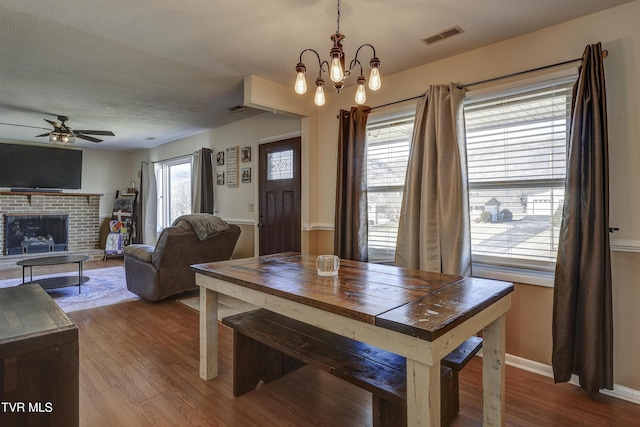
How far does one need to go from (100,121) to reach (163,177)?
1.88 meters

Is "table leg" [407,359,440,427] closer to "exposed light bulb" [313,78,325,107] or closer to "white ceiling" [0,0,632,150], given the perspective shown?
"exposed light bulb" [313,78,325,107]

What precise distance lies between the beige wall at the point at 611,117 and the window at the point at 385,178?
32cm

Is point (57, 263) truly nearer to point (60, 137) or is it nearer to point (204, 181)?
point (60, 137)

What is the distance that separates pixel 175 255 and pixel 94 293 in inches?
55.6

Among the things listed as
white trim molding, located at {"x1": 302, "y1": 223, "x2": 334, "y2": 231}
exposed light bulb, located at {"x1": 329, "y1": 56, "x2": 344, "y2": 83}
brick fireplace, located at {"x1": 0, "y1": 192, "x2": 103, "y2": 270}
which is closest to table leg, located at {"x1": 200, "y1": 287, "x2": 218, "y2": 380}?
exposed light bulb, located at {"x1": 329, "y1": 56, "x2": 344, "y2": 83}

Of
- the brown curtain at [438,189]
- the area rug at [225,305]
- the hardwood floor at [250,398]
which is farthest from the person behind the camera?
the area rug at [225,305]

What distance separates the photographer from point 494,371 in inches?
63.2

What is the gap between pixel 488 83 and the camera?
2.52 meters

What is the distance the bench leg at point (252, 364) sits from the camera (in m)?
1.99

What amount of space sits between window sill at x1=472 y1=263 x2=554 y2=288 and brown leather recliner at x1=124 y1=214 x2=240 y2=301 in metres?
2.66

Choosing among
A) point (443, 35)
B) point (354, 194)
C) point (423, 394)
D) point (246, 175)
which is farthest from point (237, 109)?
point (423, 394)

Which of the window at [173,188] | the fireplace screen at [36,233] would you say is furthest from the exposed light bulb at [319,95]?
the fireplace screen at [36,233]

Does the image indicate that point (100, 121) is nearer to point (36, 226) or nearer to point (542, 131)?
point (36, 226)

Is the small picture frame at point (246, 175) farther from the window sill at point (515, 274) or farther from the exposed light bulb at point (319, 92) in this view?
the window sill at point (515, 274)
